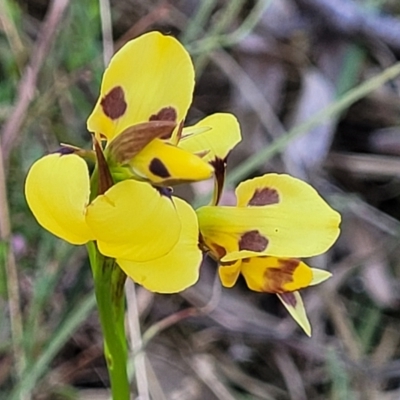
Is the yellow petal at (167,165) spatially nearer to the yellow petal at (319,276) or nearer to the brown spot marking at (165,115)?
the brown spot marking at (165,115)

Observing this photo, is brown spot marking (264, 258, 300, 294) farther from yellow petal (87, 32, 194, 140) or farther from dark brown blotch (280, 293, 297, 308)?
yellow petal (87, 32, 194, 140)

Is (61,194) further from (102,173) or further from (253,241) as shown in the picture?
(253,241)

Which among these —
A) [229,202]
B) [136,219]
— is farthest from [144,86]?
[229,202]

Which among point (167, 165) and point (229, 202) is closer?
point (167, 165)

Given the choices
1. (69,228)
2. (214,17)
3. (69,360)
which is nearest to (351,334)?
(69,360)

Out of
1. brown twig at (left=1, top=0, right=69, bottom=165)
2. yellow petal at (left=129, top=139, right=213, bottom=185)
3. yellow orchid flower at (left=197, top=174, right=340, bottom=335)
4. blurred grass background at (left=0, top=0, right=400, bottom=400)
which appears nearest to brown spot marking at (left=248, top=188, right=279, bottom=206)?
yellow orchid flower at (left=197, top=174, right=340, bottom=335)

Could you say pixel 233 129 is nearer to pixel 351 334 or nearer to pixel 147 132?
pixel 147 132

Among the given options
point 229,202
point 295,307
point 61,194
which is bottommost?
point 229,202
